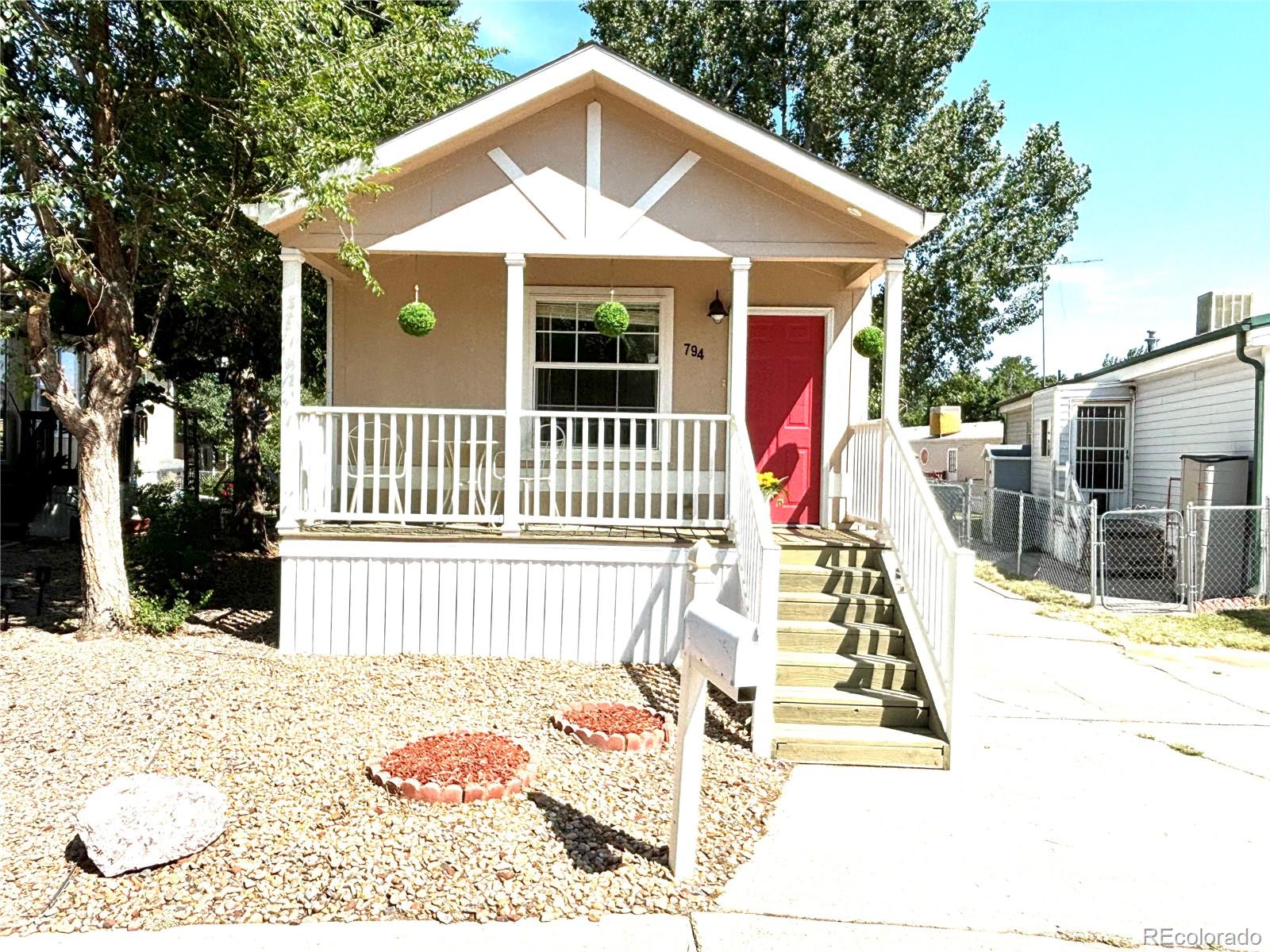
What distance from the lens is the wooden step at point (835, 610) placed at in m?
6.10

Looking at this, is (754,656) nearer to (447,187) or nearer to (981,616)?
(447,187)

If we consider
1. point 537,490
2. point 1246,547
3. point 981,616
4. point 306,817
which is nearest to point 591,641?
point 537,490

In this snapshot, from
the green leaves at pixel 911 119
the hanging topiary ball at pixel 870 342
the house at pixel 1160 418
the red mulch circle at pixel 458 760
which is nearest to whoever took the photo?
the red mulch circle at pixel 458 760

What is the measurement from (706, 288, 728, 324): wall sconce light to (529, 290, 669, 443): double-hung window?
1.58ft

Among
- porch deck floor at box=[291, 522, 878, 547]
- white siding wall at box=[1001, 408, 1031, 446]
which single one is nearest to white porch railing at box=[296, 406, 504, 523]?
porch deck floor at box=[291, 522, 878, 547]

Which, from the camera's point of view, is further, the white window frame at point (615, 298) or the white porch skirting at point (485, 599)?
the white window frame at point (615, 298)

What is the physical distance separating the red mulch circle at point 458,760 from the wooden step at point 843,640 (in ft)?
7.25

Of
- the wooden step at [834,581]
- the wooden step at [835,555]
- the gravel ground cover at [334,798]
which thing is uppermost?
the wooden step at [835,555]

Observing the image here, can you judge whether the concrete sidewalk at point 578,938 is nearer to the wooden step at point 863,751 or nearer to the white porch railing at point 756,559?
the white porch railing at point 756,559

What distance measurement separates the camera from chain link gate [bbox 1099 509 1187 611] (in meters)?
10.4

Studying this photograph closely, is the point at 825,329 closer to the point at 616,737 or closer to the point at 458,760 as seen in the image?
the point at 616,737

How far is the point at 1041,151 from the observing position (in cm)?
1898

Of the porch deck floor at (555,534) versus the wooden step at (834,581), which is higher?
the porch deck floor at (555,534)

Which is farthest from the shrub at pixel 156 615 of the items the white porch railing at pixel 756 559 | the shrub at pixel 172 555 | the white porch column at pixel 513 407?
the white porch railing at pixel 756 559
